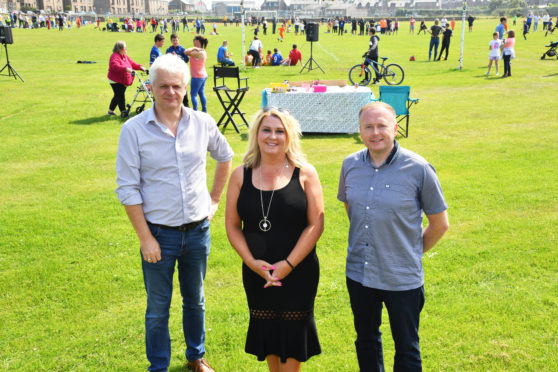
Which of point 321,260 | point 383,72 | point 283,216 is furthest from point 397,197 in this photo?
point 383,72

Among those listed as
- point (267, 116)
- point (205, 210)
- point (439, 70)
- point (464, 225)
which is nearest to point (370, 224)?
point (267, 116)

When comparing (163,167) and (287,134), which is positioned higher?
(287,134)

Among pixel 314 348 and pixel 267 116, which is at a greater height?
pixel 267 116

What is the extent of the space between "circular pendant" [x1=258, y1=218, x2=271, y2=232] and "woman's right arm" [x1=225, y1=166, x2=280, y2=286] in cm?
18

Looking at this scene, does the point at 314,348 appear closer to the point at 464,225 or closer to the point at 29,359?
the point at 29,359

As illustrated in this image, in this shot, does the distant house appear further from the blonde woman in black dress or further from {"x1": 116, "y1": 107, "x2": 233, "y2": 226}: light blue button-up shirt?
the blonde woman in black dress

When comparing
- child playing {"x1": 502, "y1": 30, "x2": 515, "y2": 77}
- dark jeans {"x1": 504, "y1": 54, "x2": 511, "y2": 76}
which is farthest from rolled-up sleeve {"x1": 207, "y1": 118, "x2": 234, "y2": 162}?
dark jeans {"x1": 504, "y1": 54, "x2": 511, "y2": 76}

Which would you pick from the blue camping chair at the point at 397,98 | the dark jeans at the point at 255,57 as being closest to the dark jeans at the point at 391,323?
the blue camping chair at the point at 397,98

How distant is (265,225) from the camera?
2910mm

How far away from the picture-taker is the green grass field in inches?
148

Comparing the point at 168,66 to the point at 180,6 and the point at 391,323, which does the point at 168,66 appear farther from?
the point at 180,6

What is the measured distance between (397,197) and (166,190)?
1.46 metres

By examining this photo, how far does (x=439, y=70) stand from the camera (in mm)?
21688

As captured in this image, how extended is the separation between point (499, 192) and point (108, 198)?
19.9 ft
